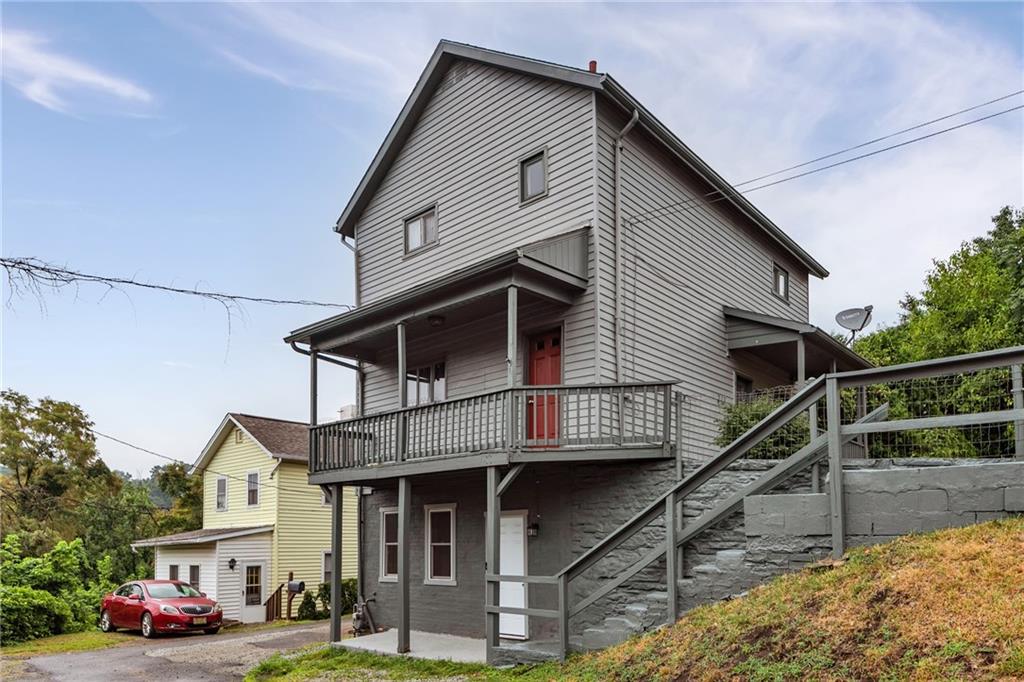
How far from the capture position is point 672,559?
9258 mm

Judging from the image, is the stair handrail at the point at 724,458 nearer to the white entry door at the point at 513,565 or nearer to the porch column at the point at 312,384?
the white entry door at the point at 513,565

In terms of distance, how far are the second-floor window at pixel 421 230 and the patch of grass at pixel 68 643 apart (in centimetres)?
1189

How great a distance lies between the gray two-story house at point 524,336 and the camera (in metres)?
12.7

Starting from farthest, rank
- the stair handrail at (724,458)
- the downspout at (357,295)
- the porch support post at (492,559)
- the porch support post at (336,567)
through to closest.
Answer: the downspout at (357,295) → the porch support post at (336,567) → the porch support post at (492,559) → the stair handrail at (724,458)

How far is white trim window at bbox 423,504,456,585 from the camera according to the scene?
15.8 metres

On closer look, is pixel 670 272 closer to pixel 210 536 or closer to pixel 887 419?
pixel 887 419

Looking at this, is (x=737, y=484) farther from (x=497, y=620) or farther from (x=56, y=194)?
(x=56, y=194)

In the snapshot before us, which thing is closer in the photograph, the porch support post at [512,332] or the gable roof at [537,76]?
the porch support post at [512,332]

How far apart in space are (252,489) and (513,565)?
17448 mm


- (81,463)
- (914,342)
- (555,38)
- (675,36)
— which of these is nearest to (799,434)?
(675,36)

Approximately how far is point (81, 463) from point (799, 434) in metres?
38.8

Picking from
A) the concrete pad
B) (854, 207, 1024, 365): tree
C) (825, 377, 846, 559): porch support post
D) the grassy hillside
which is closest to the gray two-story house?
the concrete pad

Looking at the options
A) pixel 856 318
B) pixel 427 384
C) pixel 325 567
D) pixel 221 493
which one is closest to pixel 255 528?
pixel 325 567

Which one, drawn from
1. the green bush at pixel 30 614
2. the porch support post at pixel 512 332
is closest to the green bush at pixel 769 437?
the porch support post at pixel 512 332
